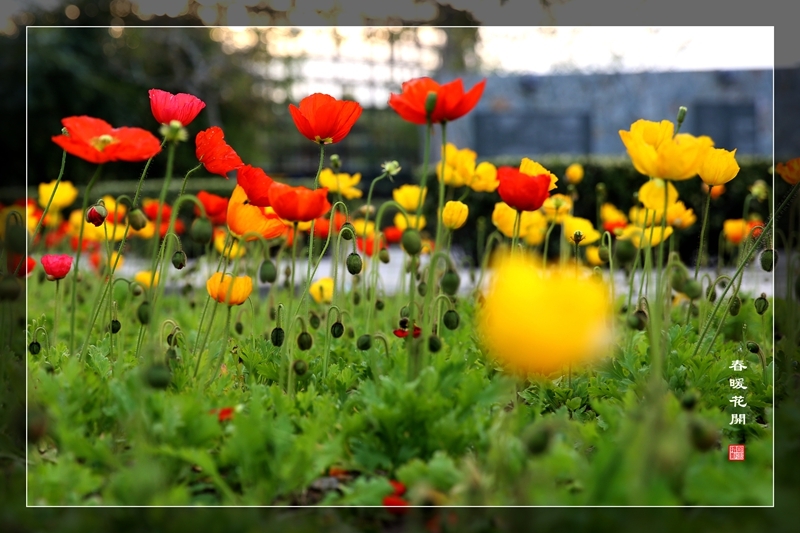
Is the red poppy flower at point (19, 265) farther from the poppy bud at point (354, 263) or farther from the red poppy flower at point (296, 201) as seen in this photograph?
the poppy bud at point (354, 263)

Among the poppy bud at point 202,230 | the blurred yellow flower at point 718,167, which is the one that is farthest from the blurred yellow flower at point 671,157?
the poppy bud at point 202,230

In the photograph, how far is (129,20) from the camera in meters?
18.4

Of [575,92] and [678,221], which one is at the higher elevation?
[575,92]

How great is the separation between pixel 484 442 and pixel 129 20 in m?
19.0

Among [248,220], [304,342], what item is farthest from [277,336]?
[248,220]

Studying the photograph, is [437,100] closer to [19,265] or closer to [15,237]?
[15,237]

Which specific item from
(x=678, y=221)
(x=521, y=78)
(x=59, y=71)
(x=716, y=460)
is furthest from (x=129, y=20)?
(x=716, y=460)

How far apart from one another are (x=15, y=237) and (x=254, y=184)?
51cm

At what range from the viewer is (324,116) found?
188cm

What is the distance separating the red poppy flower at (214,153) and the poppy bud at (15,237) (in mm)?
427

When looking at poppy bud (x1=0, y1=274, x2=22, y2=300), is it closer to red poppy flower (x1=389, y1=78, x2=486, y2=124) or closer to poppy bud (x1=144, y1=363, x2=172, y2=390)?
poppy bud (x1=144, y1=363, x2=172, y2=390)

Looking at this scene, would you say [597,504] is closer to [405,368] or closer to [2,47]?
[405,368]

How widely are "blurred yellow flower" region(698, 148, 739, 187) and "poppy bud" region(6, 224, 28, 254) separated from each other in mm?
1450

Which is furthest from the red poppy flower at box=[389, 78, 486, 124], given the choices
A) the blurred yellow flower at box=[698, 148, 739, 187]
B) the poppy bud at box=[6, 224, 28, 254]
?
the poppy bud at box=[6, 224, 28, 254]
